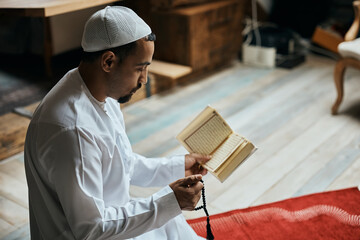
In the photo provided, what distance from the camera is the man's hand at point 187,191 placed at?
45.1 inches

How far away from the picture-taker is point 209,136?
1.42 m

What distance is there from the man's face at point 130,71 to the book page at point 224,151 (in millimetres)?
406

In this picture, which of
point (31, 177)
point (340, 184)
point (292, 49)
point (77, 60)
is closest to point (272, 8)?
point (292, 49)

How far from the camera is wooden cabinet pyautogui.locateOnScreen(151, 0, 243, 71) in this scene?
328 cm

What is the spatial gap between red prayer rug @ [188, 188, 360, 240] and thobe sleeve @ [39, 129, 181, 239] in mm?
775

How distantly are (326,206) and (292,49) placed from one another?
2.22 m

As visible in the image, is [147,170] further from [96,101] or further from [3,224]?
[3,224]

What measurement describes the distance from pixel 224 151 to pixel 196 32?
207 centimetres

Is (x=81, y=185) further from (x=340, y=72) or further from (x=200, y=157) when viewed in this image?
(x=340, y=72)

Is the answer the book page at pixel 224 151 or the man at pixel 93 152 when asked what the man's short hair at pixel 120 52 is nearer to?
the man at pixel 93 152

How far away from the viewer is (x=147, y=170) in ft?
4.65

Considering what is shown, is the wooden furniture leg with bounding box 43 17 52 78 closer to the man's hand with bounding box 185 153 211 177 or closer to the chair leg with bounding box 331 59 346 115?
the chair leg with bounding box 331 59 346 115

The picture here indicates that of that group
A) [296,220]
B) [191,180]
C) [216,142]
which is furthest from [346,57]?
[191,180]

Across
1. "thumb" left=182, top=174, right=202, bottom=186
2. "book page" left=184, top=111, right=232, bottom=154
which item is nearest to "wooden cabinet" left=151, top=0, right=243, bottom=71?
"book page" left=184, top=111, right=232, bottom=154
